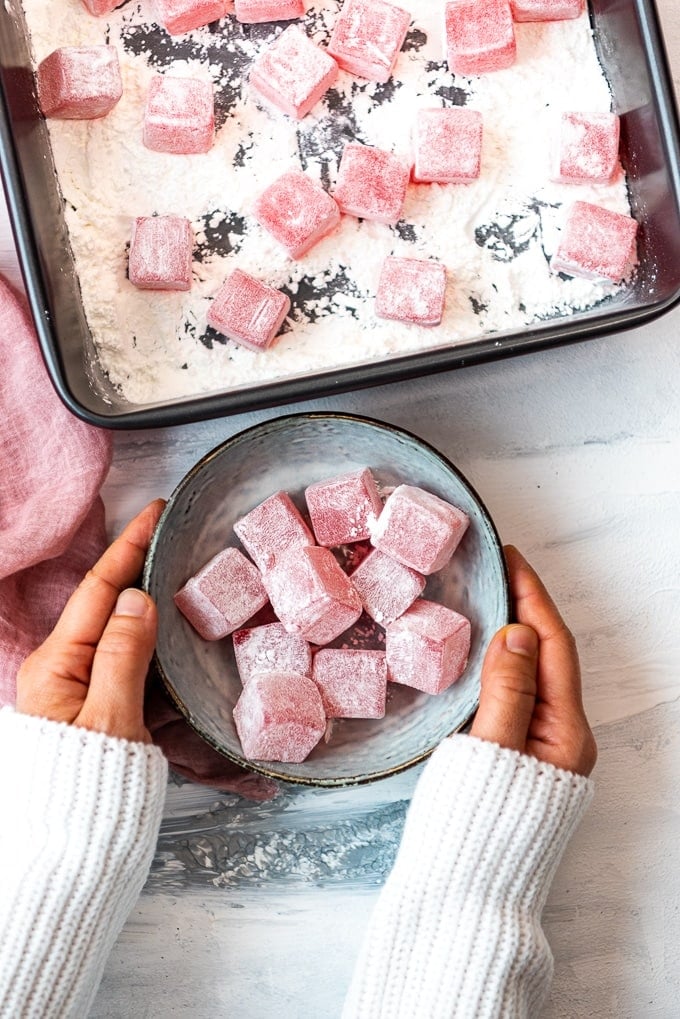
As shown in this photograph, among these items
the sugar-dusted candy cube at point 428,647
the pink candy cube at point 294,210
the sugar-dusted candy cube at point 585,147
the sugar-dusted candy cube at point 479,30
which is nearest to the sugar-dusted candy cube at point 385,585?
Result: the sugar-dusted candy cube at point 428,647

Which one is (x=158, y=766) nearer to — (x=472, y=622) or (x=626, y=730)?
(x=472, y=622)

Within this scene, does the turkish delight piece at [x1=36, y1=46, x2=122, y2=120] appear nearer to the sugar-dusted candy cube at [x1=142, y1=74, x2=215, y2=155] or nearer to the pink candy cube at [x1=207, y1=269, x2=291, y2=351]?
the sugar-dusted candy cube at [x1=142, y1=74, x2=215, y2=155]

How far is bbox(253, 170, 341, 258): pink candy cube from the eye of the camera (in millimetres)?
1145

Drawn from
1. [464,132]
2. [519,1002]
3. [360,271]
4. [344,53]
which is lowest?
[519,1002]

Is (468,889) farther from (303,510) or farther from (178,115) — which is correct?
(178,115)

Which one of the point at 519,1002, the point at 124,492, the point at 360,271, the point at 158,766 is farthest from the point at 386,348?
the point at 519,1002

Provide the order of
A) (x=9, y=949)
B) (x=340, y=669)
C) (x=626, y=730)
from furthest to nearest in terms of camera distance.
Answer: (x=626, y=730) → (x=340, y=669) → (x=9, y=949)

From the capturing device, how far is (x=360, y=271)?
119 cm

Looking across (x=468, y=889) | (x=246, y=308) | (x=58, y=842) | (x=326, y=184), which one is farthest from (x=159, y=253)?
(x=468, y=889)

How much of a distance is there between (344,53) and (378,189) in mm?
180

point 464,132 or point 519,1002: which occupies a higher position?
point 464,132

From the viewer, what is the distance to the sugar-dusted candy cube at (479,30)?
118 cm

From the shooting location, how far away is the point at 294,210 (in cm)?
115

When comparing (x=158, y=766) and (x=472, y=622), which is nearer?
(x=158, y=766)
